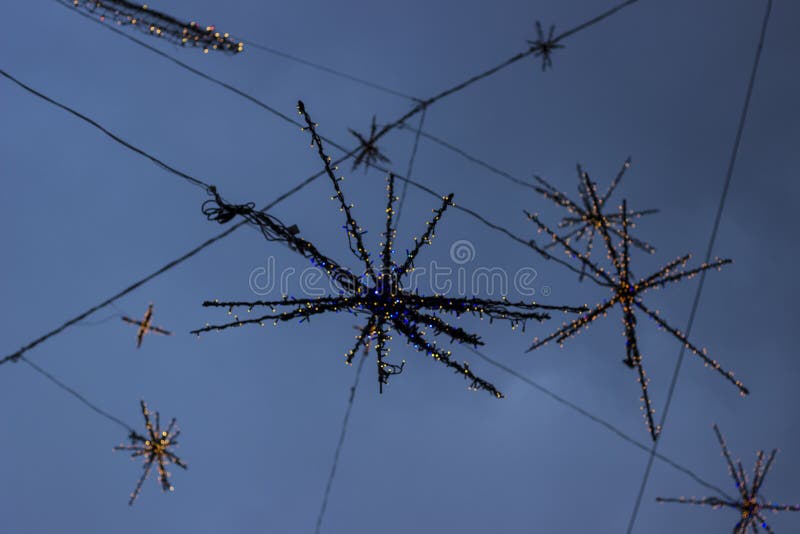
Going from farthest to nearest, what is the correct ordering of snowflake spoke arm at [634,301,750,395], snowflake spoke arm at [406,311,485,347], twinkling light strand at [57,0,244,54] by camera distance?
1. twinkling light strand at [57,0,244,54]
2. snowflake spoke arm at [634,301,750,395]
3. snowflake spoke arm at [406,311,485,347]

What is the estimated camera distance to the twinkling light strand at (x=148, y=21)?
480cm

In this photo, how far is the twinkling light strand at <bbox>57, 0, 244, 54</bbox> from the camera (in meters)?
4.80

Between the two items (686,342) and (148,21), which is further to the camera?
(148,21)

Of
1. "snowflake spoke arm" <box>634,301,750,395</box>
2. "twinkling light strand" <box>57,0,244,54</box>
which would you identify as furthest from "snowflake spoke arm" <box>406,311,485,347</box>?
"twinkling light strand" <box>57,0,244,54</box>

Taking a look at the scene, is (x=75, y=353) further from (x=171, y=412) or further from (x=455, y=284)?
(x=455, y=284)

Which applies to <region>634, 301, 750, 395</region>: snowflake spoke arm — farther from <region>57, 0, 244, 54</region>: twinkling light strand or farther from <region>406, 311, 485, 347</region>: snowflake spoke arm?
<region>57, 0, 244, 54</region>: twinkling light strand

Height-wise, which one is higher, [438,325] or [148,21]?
[148,21]

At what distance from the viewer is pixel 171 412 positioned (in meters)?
34.2

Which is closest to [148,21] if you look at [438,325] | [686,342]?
[438,325]

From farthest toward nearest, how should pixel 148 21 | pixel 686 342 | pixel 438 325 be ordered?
pixel 148 21 → pixel 686 342 → pixel 438 325

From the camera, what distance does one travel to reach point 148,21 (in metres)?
4.89

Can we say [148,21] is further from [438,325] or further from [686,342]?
[686,342]

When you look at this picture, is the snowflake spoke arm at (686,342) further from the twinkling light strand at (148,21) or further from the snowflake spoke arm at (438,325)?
the twinkling light strand at (148,21)

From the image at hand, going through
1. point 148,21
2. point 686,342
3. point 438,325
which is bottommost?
point 438,325
